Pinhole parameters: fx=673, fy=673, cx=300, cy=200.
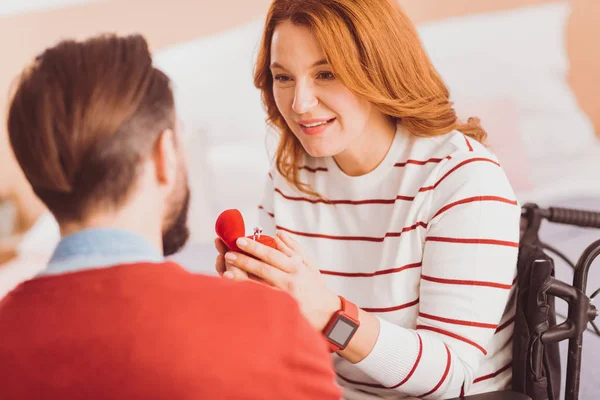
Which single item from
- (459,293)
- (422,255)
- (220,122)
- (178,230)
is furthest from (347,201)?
(220,122)

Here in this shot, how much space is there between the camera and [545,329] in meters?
1.05

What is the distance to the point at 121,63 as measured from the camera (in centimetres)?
69

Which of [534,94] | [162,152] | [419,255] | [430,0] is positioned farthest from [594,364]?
[430,0]

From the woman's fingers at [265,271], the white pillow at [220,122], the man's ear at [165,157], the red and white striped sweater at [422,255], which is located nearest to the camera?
the man's ear at [165,157]

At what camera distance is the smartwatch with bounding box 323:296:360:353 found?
94cm

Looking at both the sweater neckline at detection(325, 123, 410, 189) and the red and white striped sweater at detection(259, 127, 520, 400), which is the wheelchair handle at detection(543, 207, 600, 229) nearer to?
the red and white striped sweater at detection(259, 127, 520, 400)

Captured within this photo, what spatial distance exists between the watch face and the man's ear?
34 cm

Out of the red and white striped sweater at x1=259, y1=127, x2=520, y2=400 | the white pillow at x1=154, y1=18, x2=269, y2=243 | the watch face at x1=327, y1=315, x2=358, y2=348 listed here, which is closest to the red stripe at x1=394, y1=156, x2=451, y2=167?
the red and white striped sweater at x1=259, y1=127, x2=520, y2=400

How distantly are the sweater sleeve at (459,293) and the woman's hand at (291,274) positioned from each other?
11 cm

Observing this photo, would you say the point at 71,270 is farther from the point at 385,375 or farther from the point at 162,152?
the point at 385,375

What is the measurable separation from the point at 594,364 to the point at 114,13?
227 cm

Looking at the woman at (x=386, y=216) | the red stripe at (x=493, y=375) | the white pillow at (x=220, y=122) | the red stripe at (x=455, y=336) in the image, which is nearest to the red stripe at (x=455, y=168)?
the woman at (x=386, y=216)

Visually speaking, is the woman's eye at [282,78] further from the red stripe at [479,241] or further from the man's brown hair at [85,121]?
the man's brown hair at [85,121]

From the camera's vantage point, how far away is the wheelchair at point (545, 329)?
1041mm
